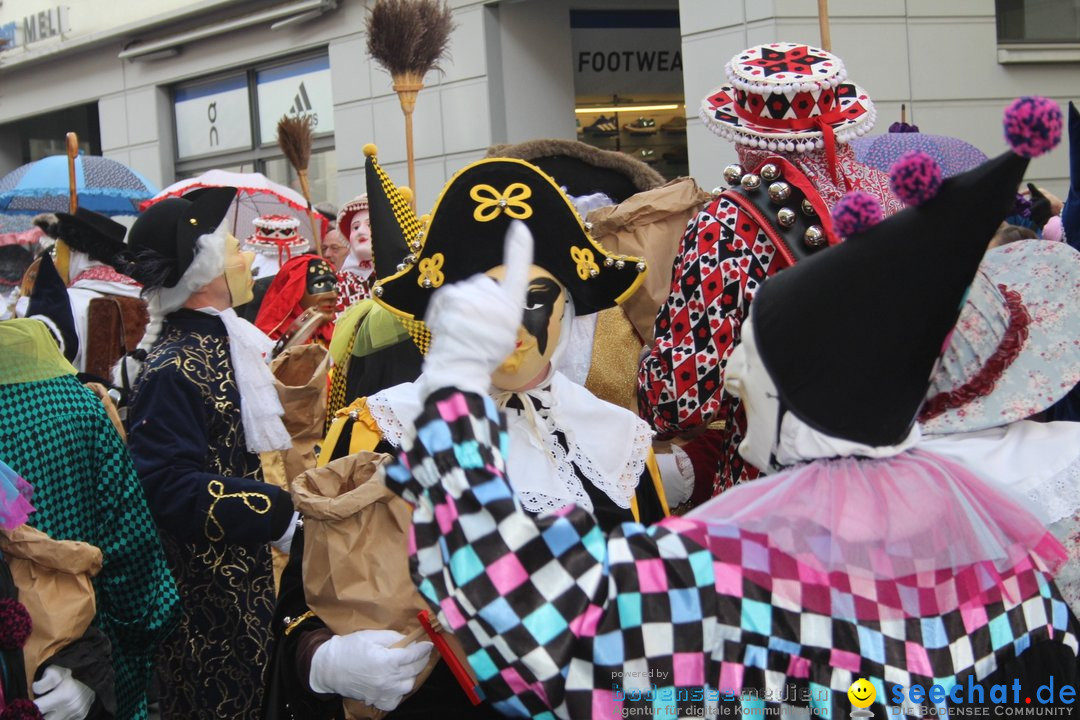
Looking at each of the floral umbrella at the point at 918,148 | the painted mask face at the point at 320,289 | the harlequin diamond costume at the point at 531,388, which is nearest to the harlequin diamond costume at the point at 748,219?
the harlequin diamond costume at the point at 531,388

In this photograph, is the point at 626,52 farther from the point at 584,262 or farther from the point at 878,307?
the point at 878,307

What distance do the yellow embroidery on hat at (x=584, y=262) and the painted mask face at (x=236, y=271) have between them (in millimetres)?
1841

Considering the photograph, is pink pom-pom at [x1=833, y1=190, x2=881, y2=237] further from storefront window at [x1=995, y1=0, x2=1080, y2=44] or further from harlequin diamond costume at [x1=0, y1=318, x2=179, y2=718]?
storefront window at [x1=995, y1=0, x2=1080, y2=44]

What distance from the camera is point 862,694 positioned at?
5.83ft

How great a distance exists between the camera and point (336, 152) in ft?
39.1

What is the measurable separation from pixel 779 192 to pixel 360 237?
4.61 m

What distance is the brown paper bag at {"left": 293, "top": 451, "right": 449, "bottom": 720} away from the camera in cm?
236

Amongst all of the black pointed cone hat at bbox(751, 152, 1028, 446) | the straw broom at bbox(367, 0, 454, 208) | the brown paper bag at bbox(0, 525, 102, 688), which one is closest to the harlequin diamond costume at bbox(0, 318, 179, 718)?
the brown paper bag at bbox(0, 525, 102, 688)

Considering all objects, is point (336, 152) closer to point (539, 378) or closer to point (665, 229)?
point (665, 229)

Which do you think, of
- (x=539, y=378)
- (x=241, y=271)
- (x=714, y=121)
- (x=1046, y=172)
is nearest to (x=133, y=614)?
(x=241, y=271)

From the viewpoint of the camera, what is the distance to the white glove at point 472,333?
1710 millimetres

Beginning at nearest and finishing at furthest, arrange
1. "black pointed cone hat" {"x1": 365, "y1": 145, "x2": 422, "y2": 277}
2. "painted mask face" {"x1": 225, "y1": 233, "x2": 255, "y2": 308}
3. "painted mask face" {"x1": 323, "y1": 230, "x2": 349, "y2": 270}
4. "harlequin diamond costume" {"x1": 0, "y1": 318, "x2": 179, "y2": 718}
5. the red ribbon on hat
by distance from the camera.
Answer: the red ribbon on hat → "harlequin diamond costume" {"x1": 0, "y1": 318, "x2": 179, "y2": 718} → "black pointed cone hat" {"x1": 365, "y1": 145, "x2": 422, "y2": 277} → "painted mask face" {"x1": 225, "y1": 233, "x2": 255, "y2": 308} → "painted mask face" {"x1": 323, "y1": 230, "x2": 349, "y2": 270}

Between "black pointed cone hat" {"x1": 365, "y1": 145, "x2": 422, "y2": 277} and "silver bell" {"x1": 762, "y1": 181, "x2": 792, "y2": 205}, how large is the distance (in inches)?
39.4

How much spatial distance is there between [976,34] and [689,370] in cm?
704
